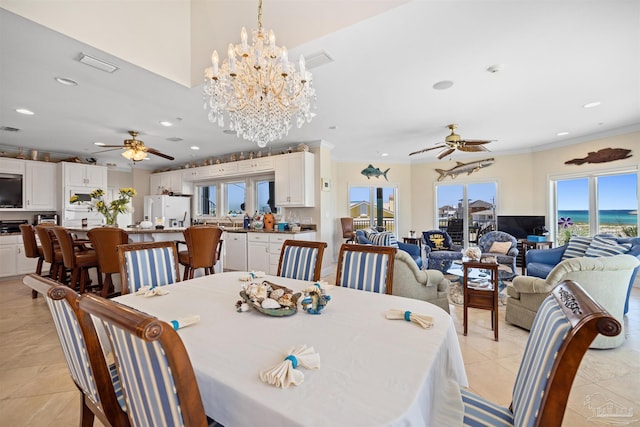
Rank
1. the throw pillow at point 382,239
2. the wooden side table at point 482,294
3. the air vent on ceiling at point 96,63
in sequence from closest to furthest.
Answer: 1. the air vent on ceiling at point 96,63
2. the wooden side table at point 482,294
3. the throw pillow at point 382,239

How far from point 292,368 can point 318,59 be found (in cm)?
249

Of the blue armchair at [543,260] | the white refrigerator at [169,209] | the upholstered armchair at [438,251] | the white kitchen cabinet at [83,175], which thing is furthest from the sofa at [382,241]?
the white kitchen cabinet at [83,175]

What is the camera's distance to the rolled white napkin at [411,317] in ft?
4.14

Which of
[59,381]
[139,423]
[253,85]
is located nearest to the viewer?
[139,423]

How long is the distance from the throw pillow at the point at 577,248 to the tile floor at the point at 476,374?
37.2 inches

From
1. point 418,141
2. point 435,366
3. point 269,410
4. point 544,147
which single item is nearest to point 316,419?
point 269,410

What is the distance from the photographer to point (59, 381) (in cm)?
209

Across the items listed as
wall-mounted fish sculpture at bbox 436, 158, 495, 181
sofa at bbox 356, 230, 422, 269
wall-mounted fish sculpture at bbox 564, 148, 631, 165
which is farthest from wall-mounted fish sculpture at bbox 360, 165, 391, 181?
wall-mounted fish sculpture at bbox 564, 148, 631, 165

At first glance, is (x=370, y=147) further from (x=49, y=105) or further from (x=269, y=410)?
(x=269, y=410)

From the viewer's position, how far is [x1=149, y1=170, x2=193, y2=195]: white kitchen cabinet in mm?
7059

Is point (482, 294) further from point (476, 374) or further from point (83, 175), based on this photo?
point (83, 175)

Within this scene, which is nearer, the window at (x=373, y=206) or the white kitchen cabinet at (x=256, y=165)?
the white kitchen cabinet at (x=256, y=165)

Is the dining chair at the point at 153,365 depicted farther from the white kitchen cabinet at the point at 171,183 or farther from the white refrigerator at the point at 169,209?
the white kitchen cabinet at the point at 171,183

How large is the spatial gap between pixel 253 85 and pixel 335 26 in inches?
31.1
